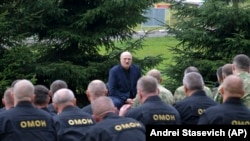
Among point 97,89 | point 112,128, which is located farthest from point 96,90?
point 112,128

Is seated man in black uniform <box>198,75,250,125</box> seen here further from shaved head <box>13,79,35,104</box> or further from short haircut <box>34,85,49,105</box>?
short haircut <box>34,85,49,105</box>

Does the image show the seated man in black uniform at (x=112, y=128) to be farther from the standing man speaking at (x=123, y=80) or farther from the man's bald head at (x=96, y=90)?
the standing man speaking at (x=123, y=80)

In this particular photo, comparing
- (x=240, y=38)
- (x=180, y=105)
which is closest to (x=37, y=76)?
(x=240, y=38)

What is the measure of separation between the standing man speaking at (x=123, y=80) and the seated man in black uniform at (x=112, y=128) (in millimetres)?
5152

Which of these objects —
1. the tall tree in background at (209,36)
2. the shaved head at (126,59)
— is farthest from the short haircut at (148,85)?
the tall tree in background at (209,36)

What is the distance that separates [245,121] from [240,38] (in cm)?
787

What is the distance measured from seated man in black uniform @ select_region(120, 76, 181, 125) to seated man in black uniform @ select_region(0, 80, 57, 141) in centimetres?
107

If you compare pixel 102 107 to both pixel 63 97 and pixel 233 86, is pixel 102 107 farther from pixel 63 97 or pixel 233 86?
pixel 233 86

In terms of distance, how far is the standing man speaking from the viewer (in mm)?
12430

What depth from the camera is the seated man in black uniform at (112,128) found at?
22.8ft

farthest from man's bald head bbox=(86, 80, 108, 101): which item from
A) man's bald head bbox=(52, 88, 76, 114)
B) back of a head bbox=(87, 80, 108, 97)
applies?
man's bald head bbox=(52, 88, 76, 114)

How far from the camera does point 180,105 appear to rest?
871 cm

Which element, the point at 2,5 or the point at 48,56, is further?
the point at 48,56

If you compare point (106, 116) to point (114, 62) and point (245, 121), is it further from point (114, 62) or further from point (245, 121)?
point (114, 62)
